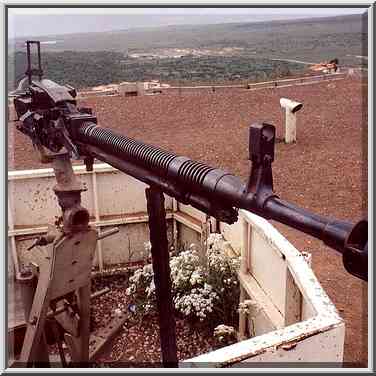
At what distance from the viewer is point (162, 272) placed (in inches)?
103

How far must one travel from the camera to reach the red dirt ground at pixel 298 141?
456 cm

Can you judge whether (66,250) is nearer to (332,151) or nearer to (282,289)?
(282,289)

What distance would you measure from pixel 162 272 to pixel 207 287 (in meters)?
2.05

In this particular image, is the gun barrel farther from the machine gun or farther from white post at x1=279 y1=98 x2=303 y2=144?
white post at x1=279 y1=98 x2=303 y2=144

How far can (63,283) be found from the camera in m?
3.04

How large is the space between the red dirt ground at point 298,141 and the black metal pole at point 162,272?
1129 millimetres

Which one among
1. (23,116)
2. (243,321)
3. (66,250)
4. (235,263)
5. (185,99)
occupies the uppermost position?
(185,99)

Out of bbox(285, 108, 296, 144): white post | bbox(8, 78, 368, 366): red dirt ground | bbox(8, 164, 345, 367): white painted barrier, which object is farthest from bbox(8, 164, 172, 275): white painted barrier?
bbox(285, 108, 296, 144): white post

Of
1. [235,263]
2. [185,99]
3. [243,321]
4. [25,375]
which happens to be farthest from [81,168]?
[185,99]

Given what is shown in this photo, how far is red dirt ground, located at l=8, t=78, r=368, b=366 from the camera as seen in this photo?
15.0 feet

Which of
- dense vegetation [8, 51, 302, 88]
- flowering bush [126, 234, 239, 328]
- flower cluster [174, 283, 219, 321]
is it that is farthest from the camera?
dense vegetation [8, 51, 302, 88]

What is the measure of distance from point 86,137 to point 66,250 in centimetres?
65

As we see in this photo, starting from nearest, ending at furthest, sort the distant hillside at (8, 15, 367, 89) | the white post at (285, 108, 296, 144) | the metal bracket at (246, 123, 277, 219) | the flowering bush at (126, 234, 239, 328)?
the metal bracket at (246, 123, 277, 219), the flowering bush at (126, 234, 239, 328), the white post at (285, 108, 296, 144), the distant hillside at (8, 15, 367, 89)

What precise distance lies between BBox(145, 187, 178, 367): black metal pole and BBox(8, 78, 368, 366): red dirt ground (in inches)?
44.4
